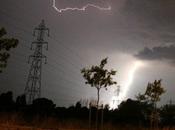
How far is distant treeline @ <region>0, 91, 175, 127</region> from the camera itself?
39.1 metres

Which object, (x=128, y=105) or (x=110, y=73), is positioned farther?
(x=128, y=105)

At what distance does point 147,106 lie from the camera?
63.9 meters

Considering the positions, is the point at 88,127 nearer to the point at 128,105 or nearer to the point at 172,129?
the point at 172,129

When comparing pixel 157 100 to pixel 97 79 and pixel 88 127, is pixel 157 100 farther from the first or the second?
pixel 88 127

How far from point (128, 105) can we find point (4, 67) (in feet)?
125

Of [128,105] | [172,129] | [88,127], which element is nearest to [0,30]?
[88,127]

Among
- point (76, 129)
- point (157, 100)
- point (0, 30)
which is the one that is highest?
point (0, 30)

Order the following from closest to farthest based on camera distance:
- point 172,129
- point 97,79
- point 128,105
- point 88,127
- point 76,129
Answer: point 76,129 < point 88,127 < point 97,79 < point 172,129 < point 128,105

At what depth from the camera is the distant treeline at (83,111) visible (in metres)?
39.1

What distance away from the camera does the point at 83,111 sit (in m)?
45.8

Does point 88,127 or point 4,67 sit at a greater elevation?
point 4,67

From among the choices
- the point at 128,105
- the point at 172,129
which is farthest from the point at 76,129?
the point at 128,105

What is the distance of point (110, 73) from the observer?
114ft

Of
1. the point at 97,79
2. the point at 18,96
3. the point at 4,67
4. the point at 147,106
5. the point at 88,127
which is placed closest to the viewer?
the point at 4,67
